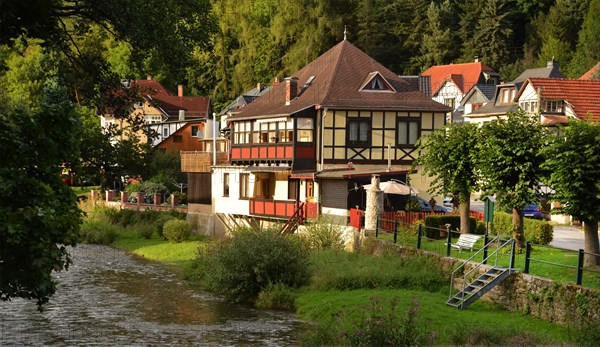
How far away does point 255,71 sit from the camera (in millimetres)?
87938

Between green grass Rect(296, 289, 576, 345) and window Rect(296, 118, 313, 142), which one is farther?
window Rect(296, 118, 313, 142)

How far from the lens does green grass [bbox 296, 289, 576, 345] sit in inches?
835

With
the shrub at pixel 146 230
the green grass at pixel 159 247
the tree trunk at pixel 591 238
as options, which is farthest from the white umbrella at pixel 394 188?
the shrub at pixel 146 230

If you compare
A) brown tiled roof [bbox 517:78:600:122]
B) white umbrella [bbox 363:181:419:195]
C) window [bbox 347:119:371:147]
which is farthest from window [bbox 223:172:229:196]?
brown tiled roof [bbox 517:78:600:122]

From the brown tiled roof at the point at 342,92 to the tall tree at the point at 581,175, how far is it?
21295 millimetres

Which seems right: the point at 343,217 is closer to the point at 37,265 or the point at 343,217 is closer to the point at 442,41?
the point at 37,265

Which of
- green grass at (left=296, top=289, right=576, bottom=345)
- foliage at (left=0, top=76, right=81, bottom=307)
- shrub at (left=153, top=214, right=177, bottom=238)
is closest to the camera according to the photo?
foliage at (left=0, top=76, right=81, bottom=307)

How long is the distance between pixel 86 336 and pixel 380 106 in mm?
25635

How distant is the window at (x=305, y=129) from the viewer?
156 feet

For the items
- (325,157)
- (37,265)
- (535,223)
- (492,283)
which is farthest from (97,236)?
(37,265)

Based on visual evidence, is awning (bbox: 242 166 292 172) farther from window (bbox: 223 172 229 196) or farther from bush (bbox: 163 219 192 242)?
bush (bbox: 163 219 192 242)

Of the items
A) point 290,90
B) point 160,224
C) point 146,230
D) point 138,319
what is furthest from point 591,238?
point 146,230

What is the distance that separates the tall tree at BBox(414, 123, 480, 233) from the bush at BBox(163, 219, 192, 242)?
19149 mm

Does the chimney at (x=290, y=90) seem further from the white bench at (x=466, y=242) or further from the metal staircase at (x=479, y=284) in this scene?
the metal staircase at (x=479, y=284)
